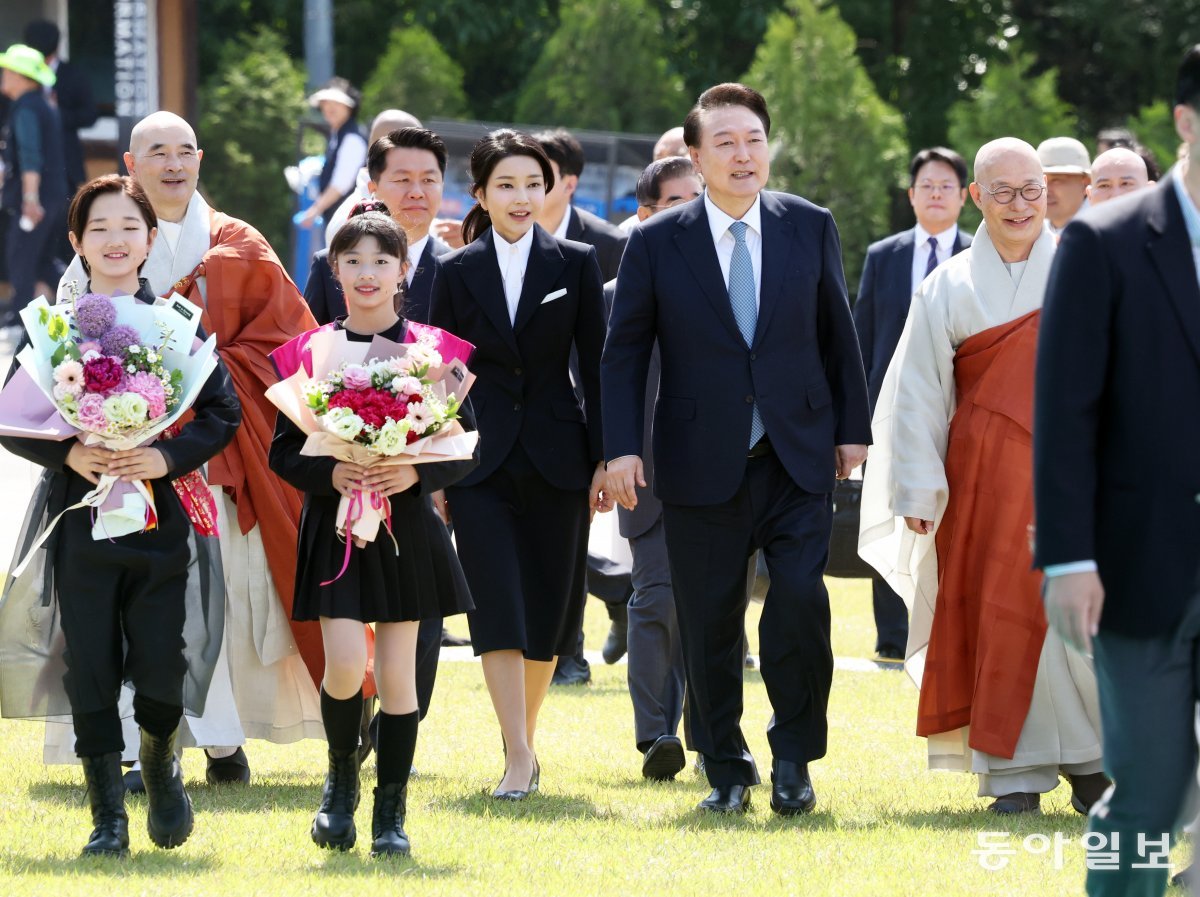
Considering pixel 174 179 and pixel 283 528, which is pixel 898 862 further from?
pixel 174 179

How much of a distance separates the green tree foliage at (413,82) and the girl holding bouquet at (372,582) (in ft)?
53.4

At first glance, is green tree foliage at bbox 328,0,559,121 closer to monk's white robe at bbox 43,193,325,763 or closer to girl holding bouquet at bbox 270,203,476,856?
monk's white robe at bbox 43,193,325,763

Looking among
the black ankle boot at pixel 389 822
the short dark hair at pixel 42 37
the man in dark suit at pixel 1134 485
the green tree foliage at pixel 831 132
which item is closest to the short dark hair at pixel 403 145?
the black ankle boot at pixel 389 822

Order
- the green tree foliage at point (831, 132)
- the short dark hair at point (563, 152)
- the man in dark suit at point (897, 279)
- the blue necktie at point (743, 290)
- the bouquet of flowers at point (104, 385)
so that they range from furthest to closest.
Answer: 1. the green tree foliage at point (831, 132)
2. the man in dark suit at point (897, 279)
3. the short dark hair at point (563, 152)
4. the blue necktie at point (743, 290)
5. the bouquet of flowers at point (104, 385)

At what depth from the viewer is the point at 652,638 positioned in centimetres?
759

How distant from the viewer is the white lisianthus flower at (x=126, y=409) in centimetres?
547

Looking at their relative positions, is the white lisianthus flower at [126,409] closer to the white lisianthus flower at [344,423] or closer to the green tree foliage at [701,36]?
the white lisianthus flower at [344,423]

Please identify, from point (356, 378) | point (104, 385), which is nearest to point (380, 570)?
point (356, 378)

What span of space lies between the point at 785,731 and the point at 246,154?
17391 millimetres

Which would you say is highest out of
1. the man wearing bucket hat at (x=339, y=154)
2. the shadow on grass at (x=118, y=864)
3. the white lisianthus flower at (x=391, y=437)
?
the man wearing bucket hat at (x=339, y=154)

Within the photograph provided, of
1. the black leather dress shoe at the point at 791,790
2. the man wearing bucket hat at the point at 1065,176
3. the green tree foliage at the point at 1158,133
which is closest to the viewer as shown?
the black leather dress shoe at the point at 791,790

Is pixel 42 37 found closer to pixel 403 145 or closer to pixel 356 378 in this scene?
pixel 403 145

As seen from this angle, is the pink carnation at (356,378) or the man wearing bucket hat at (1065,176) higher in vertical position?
the man wearing bucket hat at (1065,176)

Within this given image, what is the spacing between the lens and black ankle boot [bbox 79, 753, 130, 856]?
5.68m
